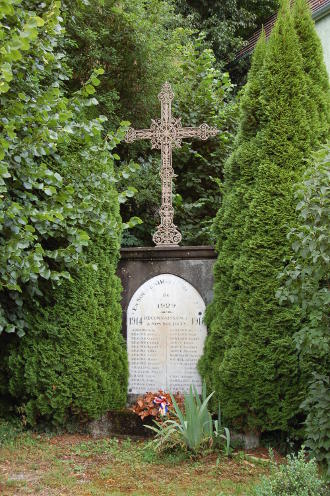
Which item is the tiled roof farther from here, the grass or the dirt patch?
the grass

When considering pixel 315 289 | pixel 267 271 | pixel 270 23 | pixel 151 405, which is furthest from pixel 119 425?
pixel 270 23

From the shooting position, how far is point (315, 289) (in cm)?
432

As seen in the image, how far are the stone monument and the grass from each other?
0.84 m

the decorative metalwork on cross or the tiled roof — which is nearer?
the decorative metalwork on cross

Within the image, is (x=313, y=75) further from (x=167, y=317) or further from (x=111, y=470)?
(x=111, y=470)

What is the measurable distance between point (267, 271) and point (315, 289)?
31.9 inches

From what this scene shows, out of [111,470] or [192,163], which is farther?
[192,163]

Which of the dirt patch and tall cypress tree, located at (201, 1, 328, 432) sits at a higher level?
tall cypress tree, located at (201, 1, 328, 432)

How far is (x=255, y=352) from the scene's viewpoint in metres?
5.02

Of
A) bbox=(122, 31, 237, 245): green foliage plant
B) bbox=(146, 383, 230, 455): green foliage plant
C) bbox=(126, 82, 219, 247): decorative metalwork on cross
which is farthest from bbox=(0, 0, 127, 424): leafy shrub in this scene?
bbox=(122, 31, 237, 245): green foliage plant

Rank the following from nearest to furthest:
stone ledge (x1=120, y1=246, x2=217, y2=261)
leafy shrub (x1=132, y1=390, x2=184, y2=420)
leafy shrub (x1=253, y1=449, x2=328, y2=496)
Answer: leafy shrub (x1=253, y1=449, x2=328, y2=496)
leafy shrub (x1=132, y1=390, x2=184, y2=420)
stone ledge (x1=120, y1=246, x2=217, y2=261)

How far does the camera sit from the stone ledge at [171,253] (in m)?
6.09

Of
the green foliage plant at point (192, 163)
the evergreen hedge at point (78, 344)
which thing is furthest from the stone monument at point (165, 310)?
the green foliage plant at point (192, 163)

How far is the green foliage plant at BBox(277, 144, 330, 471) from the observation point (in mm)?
3965
